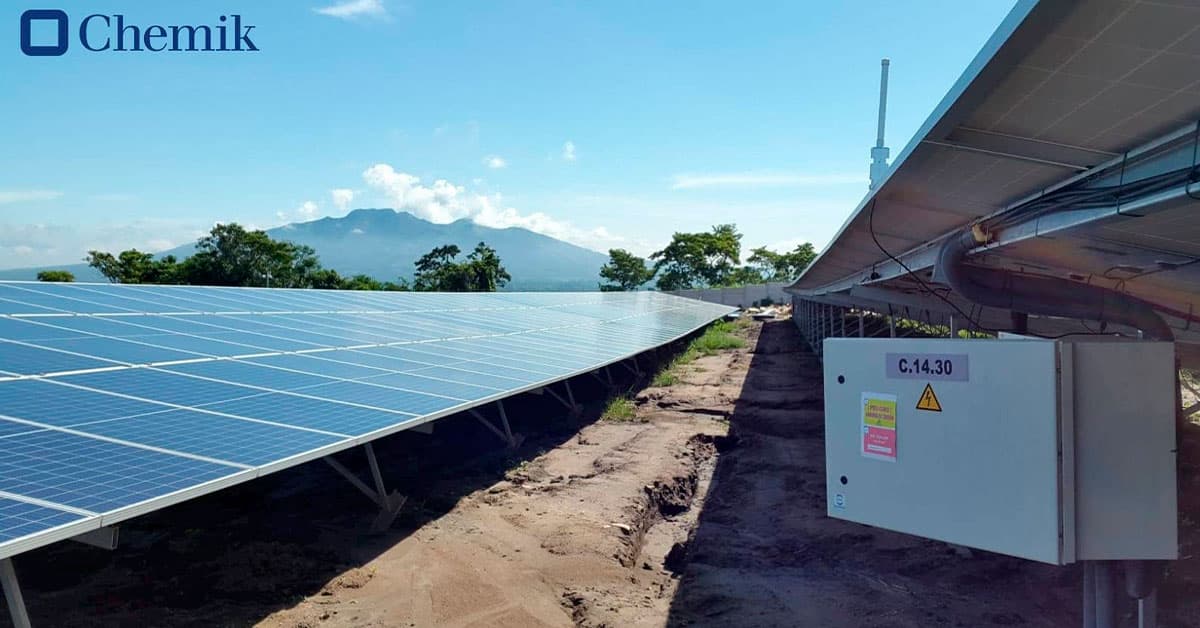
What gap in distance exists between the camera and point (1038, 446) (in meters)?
3.21

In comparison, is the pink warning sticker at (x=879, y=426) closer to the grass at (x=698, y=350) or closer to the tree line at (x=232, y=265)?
the grass at (x=698, y=350)

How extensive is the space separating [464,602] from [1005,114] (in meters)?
5.75

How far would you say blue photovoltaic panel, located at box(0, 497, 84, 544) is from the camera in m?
4.01

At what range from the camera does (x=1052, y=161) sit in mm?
4047

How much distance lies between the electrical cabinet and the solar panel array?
456cm

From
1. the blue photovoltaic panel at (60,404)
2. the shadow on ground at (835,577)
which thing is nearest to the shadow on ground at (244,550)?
the blue photovoltaic panel at (60,404)

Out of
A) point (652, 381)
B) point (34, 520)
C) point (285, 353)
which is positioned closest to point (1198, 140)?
point (34, 520)

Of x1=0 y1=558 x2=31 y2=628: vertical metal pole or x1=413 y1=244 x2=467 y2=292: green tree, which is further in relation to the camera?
x1=413 y1=244 x2=467 y2=292: green tree

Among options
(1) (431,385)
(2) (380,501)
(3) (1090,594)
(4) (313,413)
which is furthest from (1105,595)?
(1) (431,385)

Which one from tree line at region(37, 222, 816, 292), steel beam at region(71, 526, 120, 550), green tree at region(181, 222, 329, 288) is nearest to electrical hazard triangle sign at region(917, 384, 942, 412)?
steel beam at region(71, 526, 120, 550)

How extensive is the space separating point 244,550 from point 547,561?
125 inches

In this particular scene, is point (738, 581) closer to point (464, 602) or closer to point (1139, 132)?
point (464, 602)

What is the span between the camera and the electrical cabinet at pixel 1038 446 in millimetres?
3137

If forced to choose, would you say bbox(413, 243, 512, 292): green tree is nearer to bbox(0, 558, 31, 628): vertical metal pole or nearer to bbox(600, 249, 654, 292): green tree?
bbox(600, 249, 654, 292): green tree
